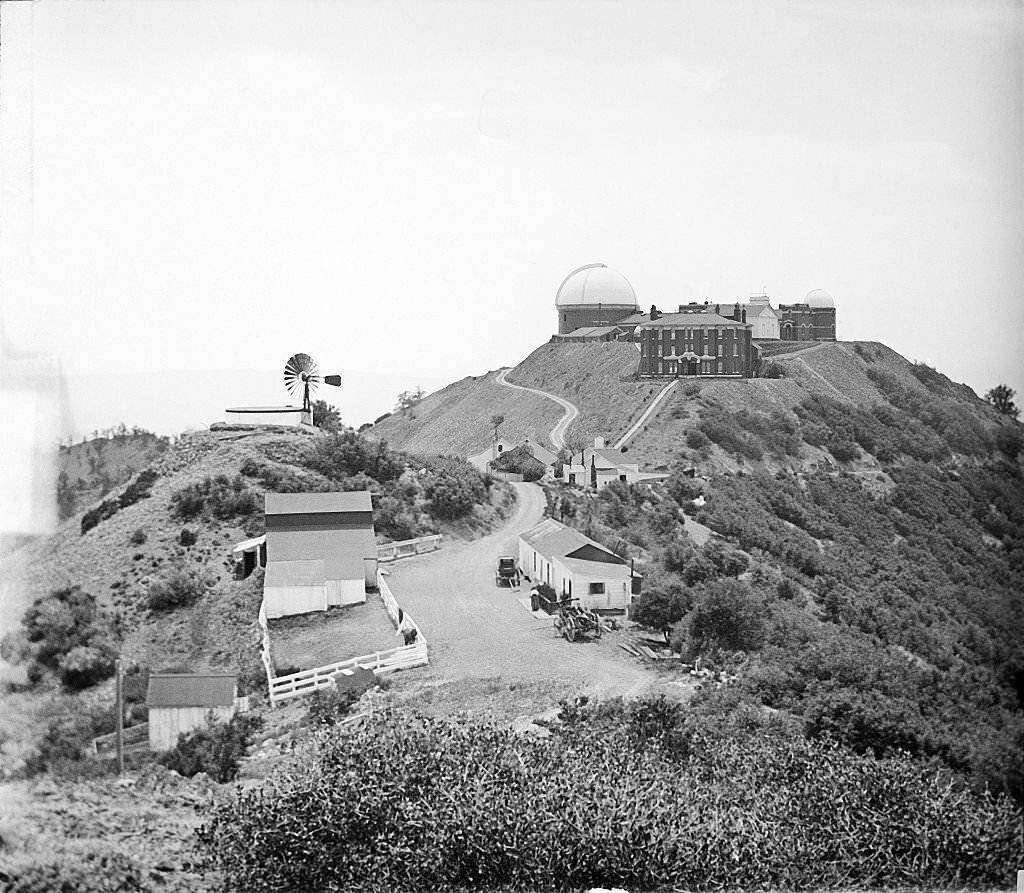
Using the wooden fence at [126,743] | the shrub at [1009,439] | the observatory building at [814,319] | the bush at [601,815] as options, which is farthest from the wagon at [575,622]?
the shrub at [1009,439]

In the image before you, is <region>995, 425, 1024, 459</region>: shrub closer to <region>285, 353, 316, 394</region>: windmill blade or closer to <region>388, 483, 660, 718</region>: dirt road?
<region>388, 483, 660, 718</region>: dirt road

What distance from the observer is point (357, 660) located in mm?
5625

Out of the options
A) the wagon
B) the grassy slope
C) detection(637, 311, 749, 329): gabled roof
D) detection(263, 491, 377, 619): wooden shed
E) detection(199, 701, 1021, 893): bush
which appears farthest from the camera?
detection(637, 311, 749, 329): gabled roof

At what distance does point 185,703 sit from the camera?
5.43m

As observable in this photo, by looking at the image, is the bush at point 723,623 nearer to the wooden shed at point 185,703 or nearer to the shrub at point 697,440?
the shrub at point 697,440

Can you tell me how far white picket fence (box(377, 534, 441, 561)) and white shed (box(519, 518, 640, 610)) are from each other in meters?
0.43

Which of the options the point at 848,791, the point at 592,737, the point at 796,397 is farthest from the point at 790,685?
the point at 796,397

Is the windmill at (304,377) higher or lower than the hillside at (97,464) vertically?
higher

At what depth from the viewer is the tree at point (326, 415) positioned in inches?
240

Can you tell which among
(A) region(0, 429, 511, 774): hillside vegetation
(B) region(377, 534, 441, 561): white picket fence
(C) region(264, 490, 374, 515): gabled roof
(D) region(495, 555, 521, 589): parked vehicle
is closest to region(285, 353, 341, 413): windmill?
(A) region(0, 429, 511, 774): hillside vegetation

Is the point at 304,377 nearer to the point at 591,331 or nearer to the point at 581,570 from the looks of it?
the point at 591,331

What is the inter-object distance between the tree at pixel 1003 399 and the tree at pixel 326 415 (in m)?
3.21

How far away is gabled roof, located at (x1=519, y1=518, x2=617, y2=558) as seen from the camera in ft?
19.5

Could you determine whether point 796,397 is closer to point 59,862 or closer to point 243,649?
point 243,649
